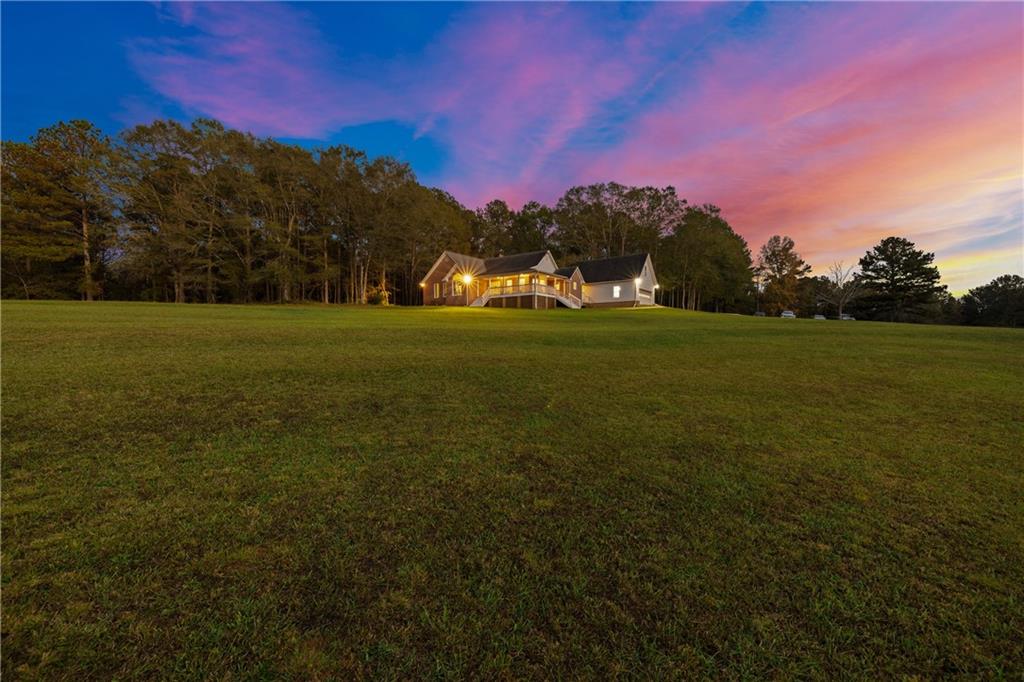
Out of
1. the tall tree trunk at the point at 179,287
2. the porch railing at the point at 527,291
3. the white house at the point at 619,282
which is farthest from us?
the white house at the point at 619,282

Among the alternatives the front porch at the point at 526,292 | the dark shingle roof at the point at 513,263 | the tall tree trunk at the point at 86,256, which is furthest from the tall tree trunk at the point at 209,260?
the dark shingle roof at the point at 513,263

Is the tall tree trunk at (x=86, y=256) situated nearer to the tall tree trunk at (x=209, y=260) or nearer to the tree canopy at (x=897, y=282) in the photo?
the tall tree trunk at (x=209, y=260)

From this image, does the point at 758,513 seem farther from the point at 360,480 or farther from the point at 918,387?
the point at 918,387

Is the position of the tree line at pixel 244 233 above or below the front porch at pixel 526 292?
above

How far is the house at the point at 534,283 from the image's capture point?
39531 millimetres

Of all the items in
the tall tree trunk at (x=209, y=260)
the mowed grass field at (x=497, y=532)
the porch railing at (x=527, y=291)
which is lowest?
the mowed grass field at (x=497, y=532)

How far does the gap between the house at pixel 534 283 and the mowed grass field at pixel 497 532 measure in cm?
3332

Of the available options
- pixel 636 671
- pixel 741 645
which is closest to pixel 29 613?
pixel 636 671

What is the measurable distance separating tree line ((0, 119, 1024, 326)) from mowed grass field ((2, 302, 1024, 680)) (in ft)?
124

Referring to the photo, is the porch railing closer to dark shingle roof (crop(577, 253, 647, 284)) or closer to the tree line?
dark shingle roof (crop(577, 253, 647, 284))

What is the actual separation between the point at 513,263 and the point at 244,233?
26746mm

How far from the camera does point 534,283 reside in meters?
38.0

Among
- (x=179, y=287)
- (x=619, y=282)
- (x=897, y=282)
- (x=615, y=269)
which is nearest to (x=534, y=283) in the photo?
(x=619, y=282)

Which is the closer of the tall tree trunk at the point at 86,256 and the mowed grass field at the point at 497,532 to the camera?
the mowed grass field at the point at 497,532
